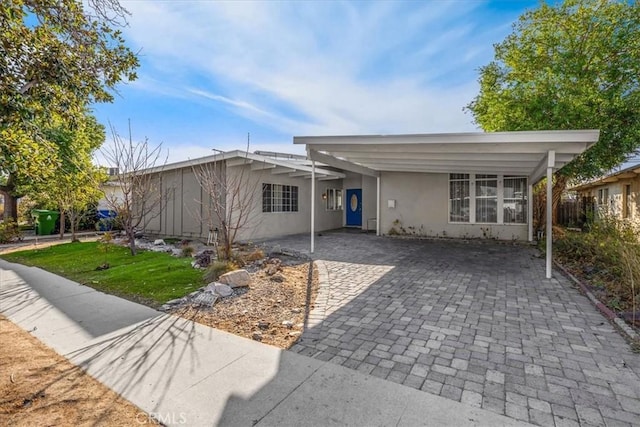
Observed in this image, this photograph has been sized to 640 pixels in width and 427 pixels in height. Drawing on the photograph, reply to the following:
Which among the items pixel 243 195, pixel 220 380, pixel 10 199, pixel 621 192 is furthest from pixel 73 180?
pixel 621 192

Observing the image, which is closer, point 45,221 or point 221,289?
point 221,289

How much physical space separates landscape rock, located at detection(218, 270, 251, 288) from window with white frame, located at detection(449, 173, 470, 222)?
28.8ft

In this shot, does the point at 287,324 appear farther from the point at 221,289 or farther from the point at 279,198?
the point at 279,198

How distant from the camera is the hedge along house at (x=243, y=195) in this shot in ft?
35.9

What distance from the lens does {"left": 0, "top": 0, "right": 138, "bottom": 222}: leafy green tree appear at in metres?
3.42

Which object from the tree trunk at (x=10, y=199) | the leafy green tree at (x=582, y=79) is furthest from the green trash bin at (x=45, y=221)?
the leafy green tree at (x=582, y=79)

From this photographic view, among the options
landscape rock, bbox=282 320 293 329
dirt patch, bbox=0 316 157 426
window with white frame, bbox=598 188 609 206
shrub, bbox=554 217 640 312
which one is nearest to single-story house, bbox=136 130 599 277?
shrub, bbox=554 217 640 312

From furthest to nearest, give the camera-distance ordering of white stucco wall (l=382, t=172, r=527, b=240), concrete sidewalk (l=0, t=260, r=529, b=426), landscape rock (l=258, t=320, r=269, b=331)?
1. white stucco wall (l=382, t=172, r=527, b=240)
2. landscape rock (l=258, t=320, r=269, b=331)
3. concrete sidewalk (l=0, t=260, r=529, b=426)

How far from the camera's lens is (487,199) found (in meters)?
11.4

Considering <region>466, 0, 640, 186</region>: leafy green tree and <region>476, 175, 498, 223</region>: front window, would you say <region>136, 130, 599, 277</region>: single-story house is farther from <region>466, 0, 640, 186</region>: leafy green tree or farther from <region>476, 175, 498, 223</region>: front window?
<region>466, 0, 640, 186</region>: leafy green tree

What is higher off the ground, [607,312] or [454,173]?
[454,173]

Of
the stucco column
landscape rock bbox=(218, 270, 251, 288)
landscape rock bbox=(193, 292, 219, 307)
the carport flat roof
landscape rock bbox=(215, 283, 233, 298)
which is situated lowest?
landscape rock bbox=(193, 292, 219, 307)

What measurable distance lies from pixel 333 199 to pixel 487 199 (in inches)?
292

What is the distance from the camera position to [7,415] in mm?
2420
